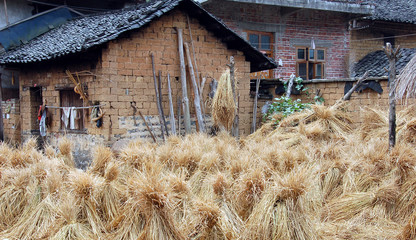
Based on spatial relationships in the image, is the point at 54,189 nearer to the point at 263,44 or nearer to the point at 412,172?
the point at 412,172

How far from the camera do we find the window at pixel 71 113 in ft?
31.1

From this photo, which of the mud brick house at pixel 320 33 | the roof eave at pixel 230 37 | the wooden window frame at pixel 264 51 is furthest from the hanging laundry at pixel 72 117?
the wooden window frame at pixel 264 51

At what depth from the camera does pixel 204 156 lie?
564 centimetres

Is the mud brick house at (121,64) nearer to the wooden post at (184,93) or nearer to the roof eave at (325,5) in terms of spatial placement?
the wooden post at (184,93)

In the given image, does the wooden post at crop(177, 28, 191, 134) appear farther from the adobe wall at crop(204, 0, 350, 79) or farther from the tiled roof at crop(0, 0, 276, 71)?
the adobe wall at crop(204, 0, 350, 79)

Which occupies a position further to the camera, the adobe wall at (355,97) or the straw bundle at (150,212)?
the adobe wall at (355,97)

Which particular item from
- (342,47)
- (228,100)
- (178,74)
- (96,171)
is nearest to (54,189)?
(96,171)

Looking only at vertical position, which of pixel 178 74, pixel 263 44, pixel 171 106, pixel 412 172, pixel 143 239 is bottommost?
pixel 143 239

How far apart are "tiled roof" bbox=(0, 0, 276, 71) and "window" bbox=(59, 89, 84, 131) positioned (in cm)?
111

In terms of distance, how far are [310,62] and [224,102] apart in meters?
6.84

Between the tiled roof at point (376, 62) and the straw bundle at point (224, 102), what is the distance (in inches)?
240

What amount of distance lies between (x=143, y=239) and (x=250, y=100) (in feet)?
25.1

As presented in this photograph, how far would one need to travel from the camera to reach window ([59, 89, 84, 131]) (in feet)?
31.1

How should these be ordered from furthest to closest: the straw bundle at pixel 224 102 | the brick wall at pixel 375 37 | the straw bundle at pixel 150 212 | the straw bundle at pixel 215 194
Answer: the brick wall at pixel 375 37, the straw bundle at pixel 224 102, the straw bundle at pixel 215 194, the straw bundle at pixel 150 212
